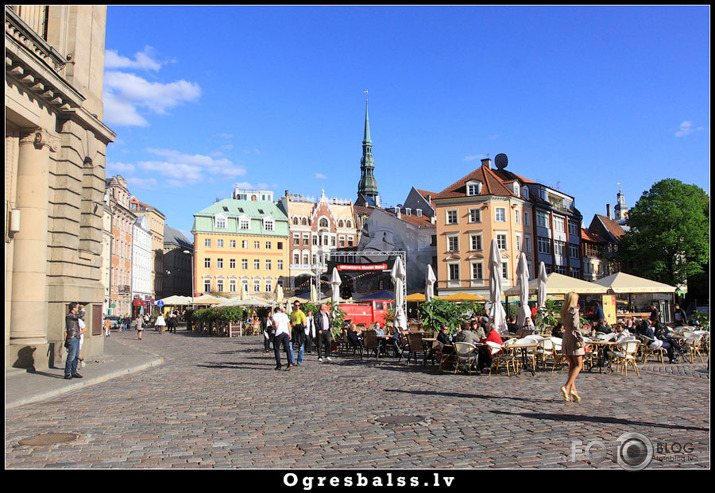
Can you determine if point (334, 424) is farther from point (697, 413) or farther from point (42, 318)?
point (42, 318)

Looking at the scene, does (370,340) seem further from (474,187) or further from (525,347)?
(474,187)

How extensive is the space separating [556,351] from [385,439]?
891 cm

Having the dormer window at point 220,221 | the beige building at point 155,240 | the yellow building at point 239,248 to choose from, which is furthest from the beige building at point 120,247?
the beige building at point 155,240

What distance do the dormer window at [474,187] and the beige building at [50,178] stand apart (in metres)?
40.5

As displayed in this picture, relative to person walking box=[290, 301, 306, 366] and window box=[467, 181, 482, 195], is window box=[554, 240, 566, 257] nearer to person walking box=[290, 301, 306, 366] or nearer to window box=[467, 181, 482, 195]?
window box=[467, 181, 482, 195]

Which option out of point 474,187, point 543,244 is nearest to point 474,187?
point 474,187

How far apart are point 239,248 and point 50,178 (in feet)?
211

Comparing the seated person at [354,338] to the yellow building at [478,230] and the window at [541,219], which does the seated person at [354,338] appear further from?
the window at [541,219]

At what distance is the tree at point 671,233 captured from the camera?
180ft

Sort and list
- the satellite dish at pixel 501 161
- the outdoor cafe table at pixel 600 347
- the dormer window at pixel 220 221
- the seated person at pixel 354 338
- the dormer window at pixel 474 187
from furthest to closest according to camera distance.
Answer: the dormer window at pixel 220 221 → the satellite dish at pixel 501 161 → the dormer window at pixel 474 187 → the seated person at pixel 354 338 → the outdoor cafe table at pixel 600 347

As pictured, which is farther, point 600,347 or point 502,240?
point 502,240

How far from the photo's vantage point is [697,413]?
915cm

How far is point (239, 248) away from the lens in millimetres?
80875
